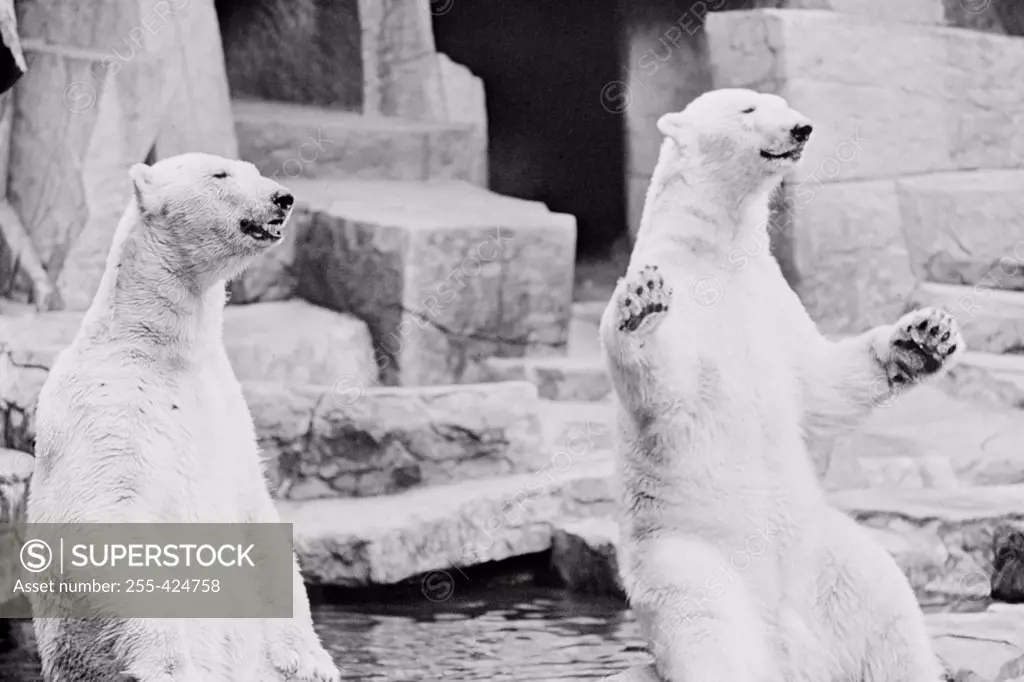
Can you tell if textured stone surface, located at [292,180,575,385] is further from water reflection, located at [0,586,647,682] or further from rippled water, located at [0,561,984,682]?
water reflection, located at [0,586,647,682]

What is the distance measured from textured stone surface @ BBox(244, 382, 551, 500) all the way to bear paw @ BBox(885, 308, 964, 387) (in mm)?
2976

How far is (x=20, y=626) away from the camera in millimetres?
5668

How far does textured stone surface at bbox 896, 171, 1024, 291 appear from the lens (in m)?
8.51

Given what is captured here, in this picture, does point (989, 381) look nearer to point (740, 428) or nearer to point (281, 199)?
point (740, 428)

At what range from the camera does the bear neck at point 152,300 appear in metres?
3.35

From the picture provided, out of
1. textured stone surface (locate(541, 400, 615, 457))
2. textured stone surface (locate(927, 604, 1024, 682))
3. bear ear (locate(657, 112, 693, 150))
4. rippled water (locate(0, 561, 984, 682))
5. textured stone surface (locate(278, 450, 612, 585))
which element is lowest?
textured stone surface (locate(927, 604, 1024, 682))

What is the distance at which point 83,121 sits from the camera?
7.45 meters

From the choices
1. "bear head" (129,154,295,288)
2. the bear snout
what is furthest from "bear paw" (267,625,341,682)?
the bear snout

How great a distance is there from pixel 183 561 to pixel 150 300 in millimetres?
555

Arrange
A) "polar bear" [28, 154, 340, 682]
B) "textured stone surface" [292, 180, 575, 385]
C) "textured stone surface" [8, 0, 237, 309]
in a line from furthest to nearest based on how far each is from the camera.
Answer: "textured stone surface" [292, 180, 575, 385] < "textured stone surface" [8, 0, 237, 309] < "polar bear" [28, 154, 340, 682]

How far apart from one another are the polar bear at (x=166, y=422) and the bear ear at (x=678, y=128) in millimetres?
1028

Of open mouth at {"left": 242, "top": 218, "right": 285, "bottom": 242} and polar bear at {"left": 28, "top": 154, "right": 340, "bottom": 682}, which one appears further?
open mouth at {"left": 242, "top": 218, "right": 285, "bottom": 242}

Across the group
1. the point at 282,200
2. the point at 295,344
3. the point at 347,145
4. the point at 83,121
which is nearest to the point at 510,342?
the point at 295,344

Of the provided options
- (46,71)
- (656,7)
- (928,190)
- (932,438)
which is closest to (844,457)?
(932,438)
